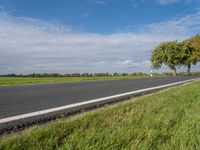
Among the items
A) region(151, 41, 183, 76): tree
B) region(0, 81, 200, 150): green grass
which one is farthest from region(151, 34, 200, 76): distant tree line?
region(0, 81, 200, 150): green grass

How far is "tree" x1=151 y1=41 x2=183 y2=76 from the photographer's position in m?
53.6

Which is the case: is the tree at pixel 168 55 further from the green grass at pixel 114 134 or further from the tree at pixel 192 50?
the green grass at pixel 114 134

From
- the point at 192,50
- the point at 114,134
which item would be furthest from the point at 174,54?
the point at 114,134

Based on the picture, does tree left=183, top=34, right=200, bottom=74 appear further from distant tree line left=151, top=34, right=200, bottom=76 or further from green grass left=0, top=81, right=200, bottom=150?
green grass left=0, top=81, right=200, bottom=150

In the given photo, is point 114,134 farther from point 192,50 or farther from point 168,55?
point 192,50

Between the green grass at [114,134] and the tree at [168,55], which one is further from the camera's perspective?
the tree at [168,55]

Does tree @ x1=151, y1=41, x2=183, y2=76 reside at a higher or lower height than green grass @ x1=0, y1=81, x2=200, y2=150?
higher

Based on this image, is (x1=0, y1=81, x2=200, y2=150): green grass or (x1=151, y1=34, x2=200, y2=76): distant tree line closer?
(x1=0, y1=81, x2=200, y2=150): green grass

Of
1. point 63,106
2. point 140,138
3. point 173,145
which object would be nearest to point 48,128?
point 140,138

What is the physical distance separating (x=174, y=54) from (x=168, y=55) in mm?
1104

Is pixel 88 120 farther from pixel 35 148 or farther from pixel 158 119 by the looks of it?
pixel 35 148

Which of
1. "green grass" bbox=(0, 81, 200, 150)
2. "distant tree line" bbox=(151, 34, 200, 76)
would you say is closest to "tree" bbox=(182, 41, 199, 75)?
"distant tree line" bbox=(151, 34, 200, 76)

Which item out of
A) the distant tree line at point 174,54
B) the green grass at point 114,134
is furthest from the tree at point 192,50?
the green grass at point 114,134

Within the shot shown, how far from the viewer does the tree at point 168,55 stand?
176 ft
